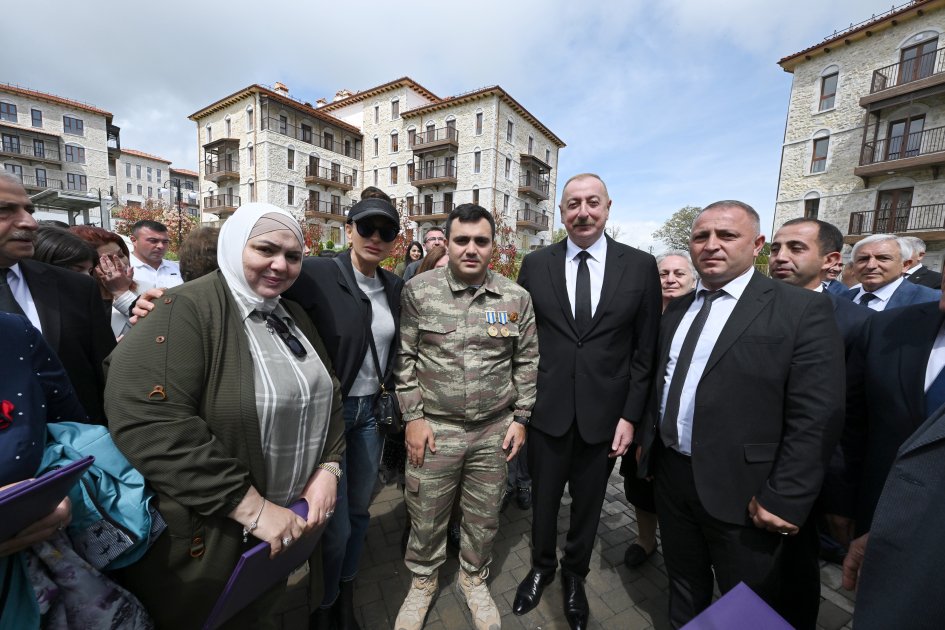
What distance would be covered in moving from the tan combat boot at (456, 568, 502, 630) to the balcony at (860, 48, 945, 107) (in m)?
24.4

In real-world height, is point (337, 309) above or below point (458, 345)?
above

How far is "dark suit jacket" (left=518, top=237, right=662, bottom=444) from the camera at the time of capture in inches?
100

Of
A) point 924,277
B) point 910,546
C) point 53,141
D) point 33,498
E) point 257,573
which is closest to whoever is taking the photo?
point 33,498

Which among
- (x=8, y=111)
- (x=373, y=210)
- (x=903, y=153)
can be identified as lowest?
(x=373, y=210)

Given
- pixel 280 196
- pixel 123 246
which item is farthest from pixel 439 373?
pixel 280 196

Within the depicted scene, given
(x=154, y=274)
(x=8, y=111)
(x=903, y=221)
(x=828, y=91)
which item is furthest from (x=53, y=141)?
(x=903, y=221)

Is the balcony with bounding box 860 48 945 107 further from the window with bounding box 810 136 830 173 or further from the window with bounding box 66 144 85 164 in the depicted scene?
the window with bounding box 66 144 85 164

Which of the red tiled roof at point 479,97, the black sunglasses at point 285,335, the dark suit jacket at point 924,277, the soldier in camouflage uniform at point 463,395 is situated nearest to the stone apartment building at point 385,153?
the red tiled roof at point 479,97

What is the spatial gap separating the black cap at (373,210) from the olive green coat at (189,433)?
0.88 meters

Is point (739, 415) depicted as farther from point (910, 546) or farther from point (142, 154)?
point (142, 154)

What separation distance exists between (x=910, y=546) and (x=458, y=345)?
6.62 ft

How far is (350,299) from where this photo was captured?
2.30 meters

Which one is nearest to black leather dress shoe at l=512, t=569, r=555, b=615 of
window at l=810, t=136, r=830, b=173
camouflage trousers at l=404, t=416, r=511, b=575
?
camouflage trousers at l=404, t=416, r=511, b=575

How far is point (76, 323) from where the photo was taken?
2193 mm
